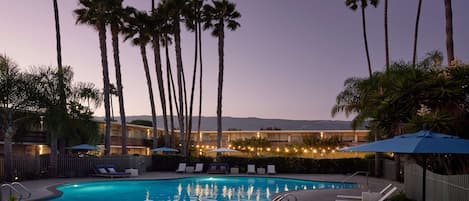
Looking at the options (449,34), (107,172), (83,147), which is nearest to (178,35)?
(83,147)

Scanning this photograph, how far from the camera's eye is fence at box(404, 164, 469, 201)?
880 cm

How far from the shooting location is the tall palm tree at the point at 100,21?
92.2ft

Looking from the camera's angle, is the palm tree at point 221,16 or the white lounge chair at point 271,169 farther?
the palm tree at point 221,16

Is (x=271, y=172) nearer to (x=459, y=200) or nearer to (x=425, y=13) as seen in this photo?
(x=425, y=13)

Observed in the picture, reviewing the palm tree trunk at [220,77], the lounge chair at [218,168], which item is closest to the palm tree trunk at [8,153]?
the lounge chair at [218,168]

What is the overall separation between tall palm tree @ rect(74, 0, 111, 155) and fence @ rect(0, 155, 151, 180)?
2.10m

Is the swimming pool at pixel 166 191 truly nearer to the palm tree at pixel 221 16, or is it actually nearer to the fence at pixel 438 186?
the fence at pixel 438 186

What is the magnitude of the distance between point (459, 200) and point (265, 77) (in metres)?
32.7

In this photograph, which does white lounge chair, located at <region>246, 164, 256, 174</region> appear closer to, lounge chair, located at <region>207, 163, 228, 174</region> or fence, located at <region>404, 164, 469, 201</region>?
lounge chair, located at <region>207, 163, 228, 174</region>

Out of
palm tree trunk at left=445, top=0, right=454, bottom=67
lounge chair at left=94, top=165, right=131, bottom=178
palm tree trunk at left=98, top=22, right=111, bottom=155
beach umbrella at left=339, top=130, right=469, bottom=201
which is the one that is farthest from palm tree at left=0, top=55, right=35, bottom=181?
palm tree trunk at left=445, top=0, right=454, bottom=67

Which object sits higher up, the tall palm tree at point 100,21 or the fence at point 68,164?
the tall palm tree at point 100,21

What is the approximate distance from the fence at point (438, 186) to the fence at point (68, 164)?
16565mm

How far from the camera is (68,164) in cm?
2466

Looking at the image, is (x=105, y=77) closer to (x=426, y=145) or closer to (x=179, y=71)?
(x=179, y=71)
